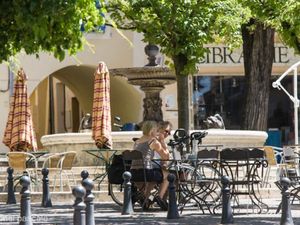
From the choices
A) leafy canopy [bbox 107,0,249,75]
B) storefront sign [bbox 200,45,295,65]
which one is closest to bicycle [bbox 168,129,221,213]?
leafy canopy [bbox 107,0,249,75]

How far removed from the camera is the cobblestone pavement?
1322 cm

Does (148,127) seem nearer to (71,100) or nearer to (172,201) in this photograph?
(172,201)

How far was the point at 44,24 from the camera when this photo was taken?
1005 centimetres

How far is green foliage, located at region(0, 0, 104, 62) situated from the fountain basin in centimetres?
1112

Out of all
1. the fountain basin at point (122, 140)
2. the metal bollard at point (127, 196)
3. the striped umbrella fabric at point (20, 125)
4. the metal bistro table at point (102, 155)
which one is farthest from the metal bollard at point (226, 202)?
the striped umbrella fabric at point (20, 125)

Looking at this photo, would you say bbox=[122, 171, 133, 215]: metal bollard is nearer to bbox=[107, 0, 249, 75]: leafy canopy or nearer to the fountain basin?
bbox=[107, 0, 249, 75]: leafy canopy

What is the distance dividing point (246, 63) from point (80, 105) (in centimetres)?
1284

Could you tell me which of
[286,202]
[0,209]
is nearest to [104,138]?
[0,209]

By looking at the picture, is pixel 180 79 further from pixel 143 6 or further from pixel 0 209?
pixel 0 209

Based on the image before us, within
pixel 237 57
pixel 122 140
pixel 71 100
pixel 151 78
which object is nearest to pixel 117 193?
pixel 122 140

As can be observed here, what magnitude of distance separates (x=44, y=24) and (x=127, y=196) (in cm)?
492

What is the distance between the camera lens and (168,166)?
1506 centimetres

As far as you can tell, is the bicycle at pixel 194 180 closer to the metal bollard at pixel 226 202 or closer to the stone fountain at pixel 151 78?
the metal bollard at pixel 226 202

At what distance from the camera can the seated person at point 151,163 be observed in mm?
14938
